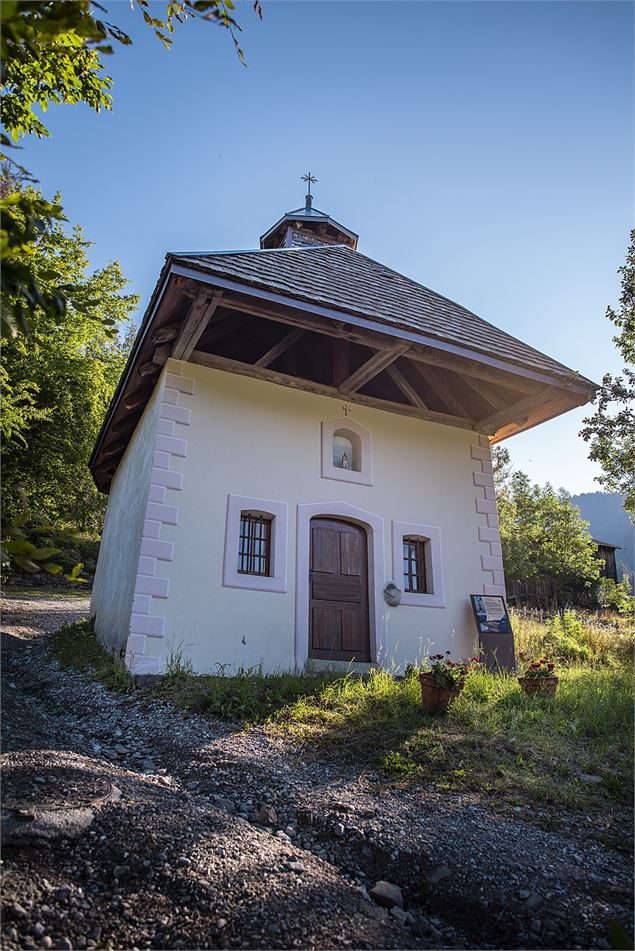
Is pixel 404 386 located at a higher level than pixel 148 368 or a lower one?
higher

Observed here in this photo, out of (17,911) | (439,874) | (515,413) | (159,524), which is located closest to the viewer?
(17,911)

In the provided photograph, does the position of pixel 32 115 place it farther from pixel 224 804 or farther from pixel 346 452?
pixel 346 452

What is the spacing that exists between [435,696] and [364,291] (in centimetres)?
578

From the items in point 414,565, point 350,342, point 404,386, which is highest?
point 350,342

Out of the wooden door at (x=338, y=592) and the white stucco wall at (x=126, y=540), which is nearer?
the white stucco wall at (x=126, y=540)

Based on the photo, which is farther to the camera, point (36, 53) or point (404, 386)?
point (404, 386)

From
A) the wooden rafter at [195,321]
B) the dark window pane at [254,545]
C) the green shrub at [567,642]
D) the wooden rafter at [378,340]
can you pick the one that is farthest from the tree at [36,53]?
the green shrub at [567,642]

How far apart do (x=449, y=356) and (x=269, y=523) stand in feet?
11.0

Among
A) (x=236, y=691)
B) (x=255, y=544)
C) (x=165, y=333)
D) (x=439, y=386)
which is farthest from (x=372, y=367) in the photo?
(x=236, y=691)

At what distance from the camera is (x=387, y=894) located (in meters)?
2.60

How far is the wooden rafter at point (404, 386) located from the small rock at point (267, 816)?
6.81 metres

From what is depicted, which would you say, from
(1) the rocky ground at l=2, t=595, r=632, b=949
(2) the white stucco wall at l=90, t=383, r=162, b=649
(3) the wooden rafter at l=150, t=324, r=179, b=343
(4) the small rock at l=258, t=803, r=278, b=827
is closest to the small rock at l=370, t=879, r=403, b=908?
(1) the rocky ground at l=2, t=595, r=632, b=949

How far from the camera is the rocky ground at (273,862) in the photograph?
211 centimetres

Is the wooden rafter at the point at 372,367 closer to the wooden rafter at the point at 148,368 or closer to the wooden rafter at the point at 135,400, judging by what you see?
the wooden rafter at the point at 148,368
